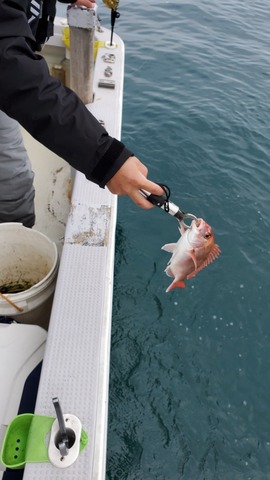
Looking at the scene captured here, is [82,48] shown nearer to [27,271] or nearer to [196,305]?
[27,271]

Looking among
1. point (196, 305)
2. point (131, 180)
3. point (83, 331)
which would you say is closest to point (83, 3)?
point (131, 180)

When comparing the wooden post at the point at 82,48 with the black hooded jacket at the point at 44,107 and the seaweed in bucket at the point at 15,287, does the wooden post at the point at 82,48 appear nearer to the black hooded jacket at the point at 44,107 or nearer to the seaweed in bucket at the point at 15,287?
the black hooded jacket at the point at 44,107

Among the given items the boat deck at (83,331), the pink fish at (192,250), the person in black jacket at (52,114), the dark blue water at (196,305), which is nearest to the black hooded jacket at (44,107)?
the person in black jacket at (52,114)

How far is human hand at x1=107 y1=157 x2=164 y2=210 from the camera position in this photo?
1.78 meters

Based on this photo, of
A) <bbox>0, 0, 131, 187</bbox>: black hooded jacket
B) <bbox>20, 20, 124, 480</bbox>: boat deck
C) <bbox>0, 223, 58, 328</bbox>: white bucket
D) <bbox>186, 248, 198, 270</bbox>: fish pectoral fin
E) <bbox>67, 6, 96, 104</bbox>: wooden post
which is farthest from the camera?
<bbox>67, 6, 96, 104</bbox>: wooden post

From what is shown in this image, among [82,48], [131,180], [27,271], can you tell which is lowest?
[27,271]

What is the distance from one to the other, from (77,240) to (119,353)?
54.8 inches

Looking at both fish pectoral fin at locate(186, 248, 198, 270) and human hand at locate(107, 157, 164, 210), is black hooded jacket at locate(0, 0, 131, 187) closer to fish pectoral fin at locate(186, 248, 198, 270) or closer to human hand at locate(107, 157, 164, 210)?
human hand at locate(107, 157, 164, 210)

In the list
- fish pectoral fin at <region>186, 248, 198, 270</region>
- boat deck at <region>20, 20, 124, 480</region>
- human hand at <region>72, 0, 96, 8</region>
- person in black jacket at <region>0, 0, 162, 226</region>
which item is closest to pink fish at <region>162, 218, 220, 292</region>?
fish pectoral fin at <region>186, 248, 198, 270</region>

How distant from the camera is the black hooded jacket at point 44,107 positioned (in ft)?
4.96

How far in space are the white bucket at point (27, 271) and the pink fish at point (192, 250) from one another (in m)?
0.88

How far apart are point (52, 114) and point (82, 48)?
2.31 m

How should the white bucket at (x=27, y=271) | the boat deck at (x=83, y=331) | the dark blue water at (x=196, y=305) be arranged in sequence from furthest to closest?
1. the dark blue water at (x=196, y=305)
2. the white bucket at (x=27, y=271)
3. the boat deck at (x=83, y=331)

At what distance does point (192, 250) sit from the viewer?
2578 millimetres
